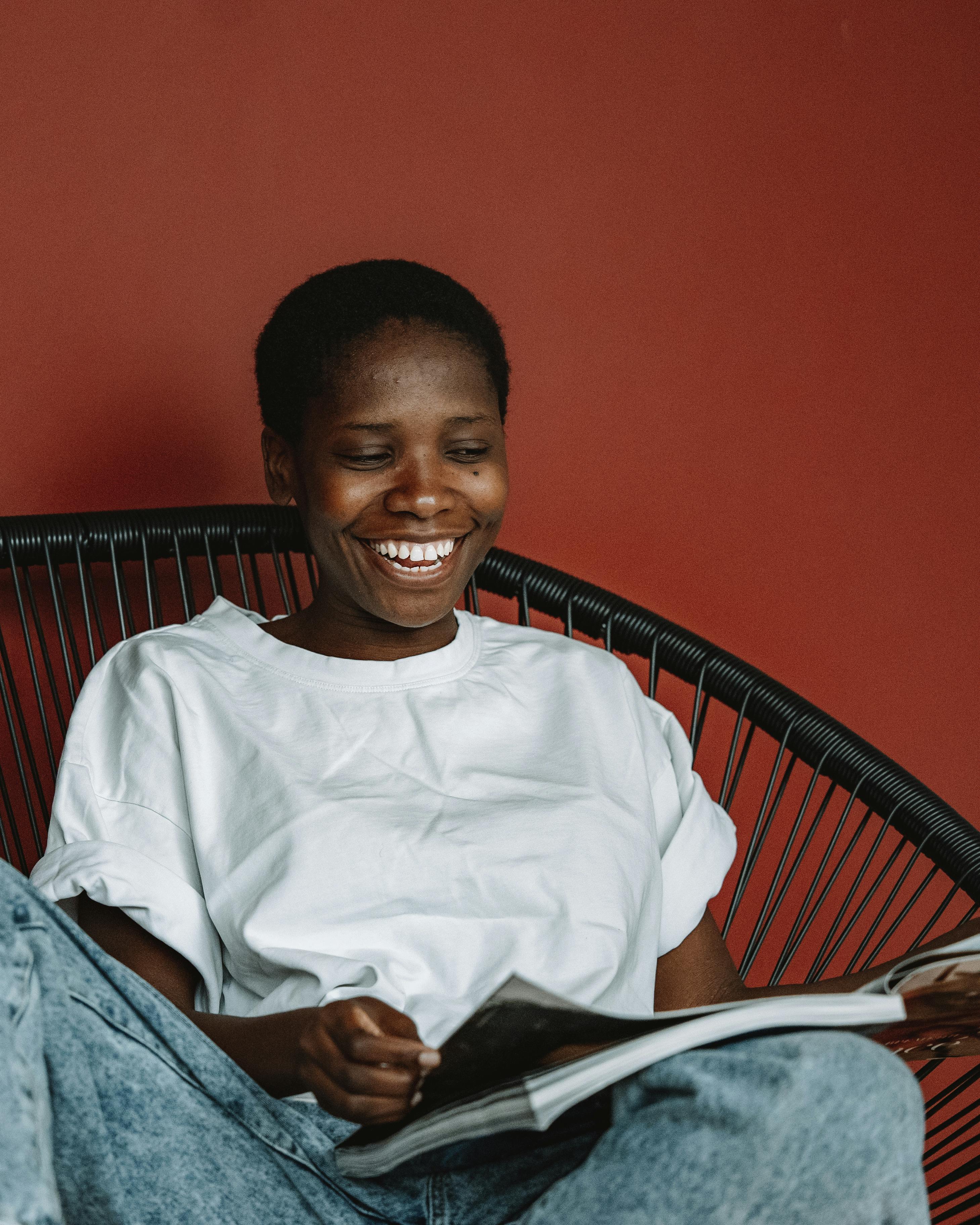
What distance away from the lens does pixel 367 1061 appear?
0.65 meters

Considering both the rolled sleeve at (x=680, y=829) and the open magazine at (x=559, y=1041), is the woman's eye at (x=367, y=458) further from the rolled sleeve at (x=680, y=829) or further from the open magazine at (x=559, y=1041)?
the open magazine at (x=559, y=1041)

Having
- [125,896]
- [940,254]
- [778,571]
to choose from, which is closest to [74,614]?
[125,896]

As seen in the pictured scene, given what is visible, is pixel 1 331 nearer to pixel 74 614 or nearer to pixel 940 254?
pixel 74 614

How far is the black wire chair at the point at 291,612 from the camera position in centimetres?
119

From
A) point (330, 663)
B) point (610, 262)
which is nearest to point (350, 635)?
point (330, 663)

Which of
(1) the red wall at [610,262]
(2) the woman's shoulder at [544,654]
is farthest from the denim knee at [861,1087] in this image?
(1) the red wall at [610,262]

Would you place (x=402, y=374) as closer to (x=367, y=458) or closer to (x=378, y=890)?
(x=367, y=458)

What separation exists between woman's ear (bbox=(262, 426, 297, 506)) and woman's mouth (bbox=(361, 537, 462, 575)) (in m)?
0.11

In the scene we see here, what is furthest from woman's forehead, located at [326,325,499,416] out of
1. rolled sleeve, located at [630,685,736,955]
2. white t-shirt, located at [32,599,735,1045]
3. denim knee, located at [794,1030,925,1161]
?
denim knee, located at [794,1030,925,1161]

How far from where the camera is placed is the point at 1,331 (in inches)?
53.4

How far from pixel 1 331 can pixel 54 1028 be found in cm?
95

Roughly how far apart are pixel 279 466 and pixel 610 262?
698 mm

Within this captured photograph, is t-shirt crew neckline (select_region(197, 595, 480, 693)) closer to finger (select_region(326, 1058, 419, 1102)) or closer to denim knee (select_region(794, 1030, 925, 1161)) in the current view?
finger (select_region(326, 1058, 419, 1102))

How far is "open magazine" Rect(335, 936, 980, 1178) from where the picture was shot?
0.59m
